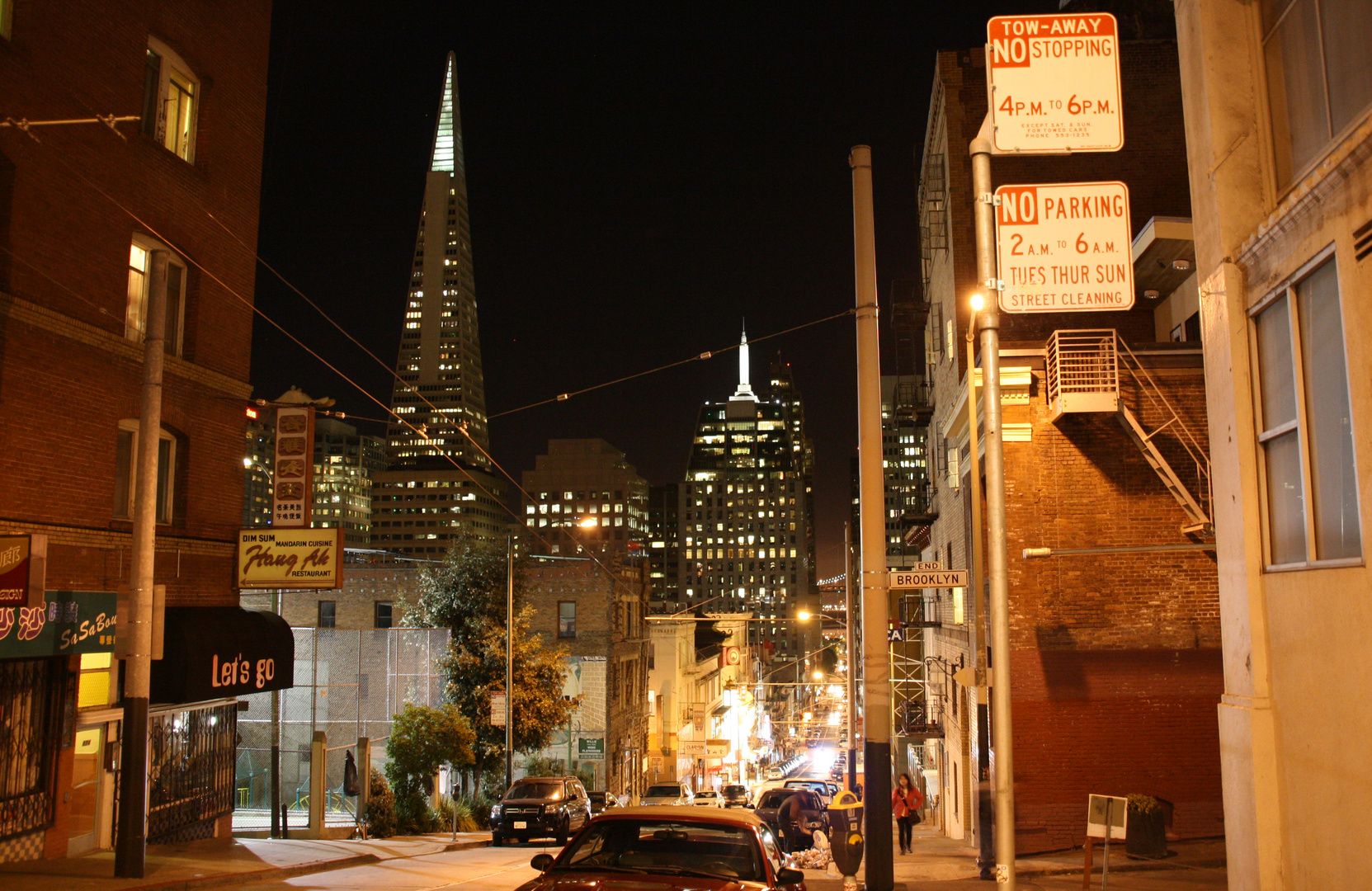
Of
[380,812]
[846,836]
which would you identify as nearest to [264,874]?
[846,836]

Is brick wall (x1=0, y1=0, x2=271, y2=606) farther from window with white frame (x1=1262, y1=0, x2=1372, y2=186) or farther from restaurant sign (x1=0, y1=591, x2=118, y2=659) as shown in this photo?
window with white frame (x1=1262, y1=0, x2=1372, y2=186)

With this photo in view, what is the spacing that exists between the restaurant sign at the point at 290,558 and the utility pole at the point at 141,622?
419cm

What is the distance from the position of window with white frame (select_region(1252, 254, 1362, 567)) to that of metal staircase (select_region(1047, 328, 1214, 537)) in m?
9.35

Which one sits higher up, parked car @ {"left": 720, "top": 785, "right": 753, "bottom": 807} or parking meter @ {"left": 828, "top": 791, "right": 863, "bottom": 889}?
parking meter @ {"left": 828, "top": 791, "right": 863, "bottom": 889}

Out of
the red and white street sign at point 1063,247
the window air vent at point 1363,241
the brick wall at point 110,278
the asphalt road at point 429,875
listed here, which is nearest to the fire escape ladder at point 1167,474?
the red and white street sign at point 1063,247

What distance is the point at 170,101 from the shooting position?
17172mm

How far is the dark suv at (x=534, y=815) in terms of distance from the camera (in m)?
21.8

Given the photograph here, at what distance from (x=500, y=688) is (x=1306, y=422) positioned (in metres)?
27.1

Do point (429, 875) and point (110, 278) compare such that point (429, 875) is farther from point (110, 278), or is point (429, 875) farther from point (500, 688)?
point (500, 688)

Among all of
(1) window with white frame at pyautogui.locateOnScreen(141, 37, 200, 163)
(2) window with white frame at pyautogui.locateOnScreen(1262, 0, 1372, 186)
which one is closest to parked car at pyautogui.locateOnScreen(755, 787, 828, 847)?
(2) window with white frame at pyautogui.locateOnScreen(1262, 0, 1372, 186)

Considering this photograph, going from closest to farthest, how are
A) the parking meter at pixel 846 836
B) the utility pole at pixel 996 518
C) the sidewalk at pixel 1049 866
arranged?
the utility pole at pixel 996 518 < the parking meter at pixel 846 836 < the sidewalk at pixel 1049 866

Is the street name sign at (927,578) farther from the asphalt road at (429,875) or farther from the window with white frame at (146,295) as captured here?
the window with white frame at (146,295)

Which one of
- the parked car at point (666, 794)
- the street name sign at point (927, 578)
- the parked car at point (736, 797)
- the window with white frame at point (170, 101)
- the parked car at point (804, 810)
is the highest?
the window with white frame at point (170, 101)

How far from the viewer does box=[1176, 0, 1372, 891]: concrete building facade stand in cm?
717
